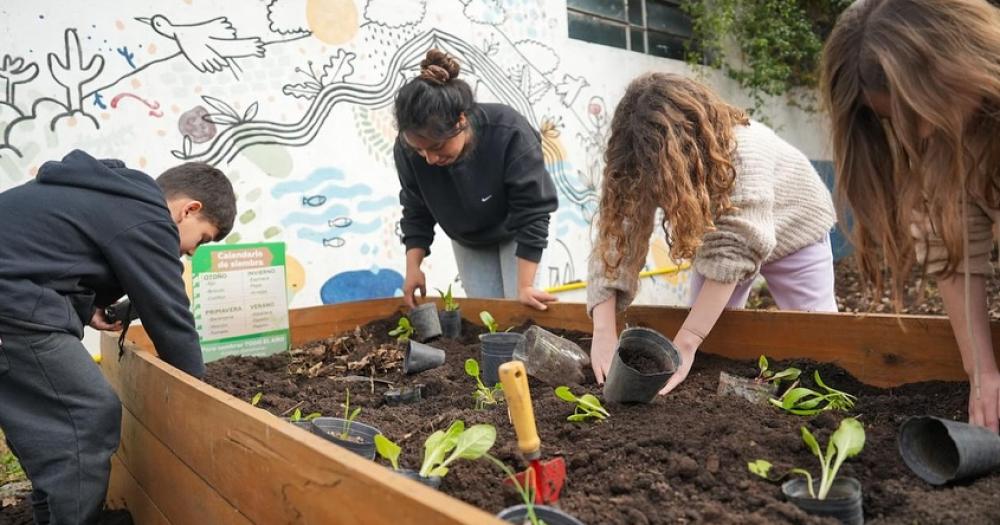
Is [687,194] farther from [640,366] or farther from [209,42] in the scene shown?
[209,42]

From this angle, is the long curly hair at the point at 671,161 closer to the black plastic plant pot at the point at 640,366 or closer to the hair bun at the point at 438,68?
the black plastic plant pot at the point at 640,366

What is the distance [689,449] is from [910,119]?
2.38 feet

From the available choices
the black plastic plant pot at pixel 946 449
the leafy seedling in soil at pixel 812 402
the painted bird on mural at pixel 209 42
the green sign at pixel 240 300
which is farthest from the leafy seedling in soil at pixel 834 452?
the painted bird on mural at pixel 209 42

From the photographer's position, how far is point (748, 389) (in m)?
1.69

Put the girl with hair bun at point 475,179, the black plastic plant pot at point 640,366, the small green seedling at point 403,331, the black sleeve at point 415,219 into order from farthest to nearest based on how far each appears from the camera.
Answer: the black sleeve at point 415,219
the small green seedling at point 403,331
the girl with hair bun at point 475,179
the black plastic plant pot at point 640,366

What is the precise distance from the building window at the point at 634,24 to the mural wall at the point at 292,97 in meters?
0.41

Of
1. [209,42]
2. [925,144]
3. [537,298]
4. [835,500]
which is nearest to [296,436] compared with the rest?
[835,500]

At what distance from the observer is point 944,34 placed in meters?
1.11

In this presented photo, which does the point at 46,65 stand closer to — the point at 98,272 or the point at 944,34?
the point at 98,272

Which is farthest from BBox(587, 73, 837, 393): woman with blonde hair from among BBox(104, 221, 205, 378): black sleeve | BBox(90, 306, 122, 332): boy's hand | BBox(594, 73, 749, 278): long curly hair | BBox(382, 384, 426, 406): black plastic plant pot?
BBox(90, 306, 122, 332): boy's hand

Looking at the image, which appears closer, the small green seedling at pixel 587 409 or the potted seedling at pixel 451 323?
the small green seedling at pixel 587 409

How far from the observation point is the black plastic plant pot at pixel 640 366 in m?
1.59

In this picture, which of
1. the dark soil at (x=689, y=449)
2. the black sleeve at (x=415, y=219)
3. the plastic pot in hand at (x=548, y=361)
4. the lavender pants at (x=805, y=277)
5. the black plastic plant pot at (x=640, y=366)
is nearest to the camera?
the dark soil at (x=689, y=449)

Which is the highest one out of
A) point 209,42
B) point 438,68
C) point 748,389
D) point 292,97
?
point 209,42
